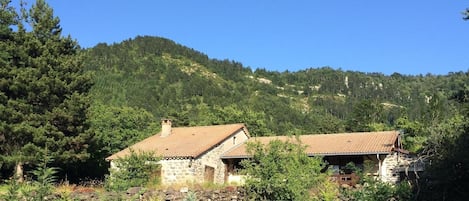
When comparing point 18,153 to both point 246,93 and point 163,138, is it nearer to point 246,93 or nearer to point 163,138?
point 163,138

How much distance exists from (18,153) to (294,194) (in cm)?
1830

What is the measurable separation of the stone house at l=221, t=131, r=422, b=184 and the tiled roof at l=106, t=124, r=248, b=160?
1.66 meters

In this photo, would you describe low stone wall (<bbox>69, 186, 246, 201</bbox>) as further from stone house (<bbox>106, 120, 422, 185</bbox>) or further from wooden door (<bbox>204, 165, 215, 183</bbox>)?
wooden door (<bbox>204, 165, 215, 183</bbox>)

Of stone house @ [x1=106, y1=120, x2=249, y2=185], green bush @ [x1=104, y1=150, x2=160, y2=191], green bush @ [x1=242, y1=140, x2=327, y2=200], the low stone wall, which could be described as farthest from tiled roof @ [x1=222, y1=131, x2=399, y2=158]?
the low stone wall

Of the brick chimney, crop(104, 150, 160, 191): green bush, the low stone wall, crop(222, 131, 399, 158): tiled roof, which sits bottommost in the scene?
the low stone wall

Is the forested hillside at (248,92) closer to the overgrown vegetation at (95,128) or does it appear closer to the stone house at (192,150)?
the overgrown vegetation at (95,128)

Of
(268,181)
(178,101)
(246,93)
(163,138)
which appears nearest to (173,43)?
(246,93)

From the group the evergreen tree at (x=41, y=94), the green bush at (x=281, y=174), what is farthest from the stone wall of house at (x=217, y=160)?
the green bush at (x=281, y=174)

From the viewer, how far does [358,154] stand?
27625mm

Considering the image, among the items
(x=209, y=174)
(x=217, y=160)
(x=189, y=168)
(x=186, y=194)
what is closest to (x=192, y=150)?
(x=189, y=168)

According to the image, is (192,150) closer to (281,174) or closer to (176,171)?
(176,171)

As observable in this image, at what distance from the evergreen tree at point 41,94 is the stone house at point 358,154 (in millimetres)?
9763

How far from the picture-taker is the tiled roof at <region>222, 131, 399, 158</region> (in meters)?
27.8

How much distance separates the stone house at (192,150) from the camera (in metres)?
29.2
